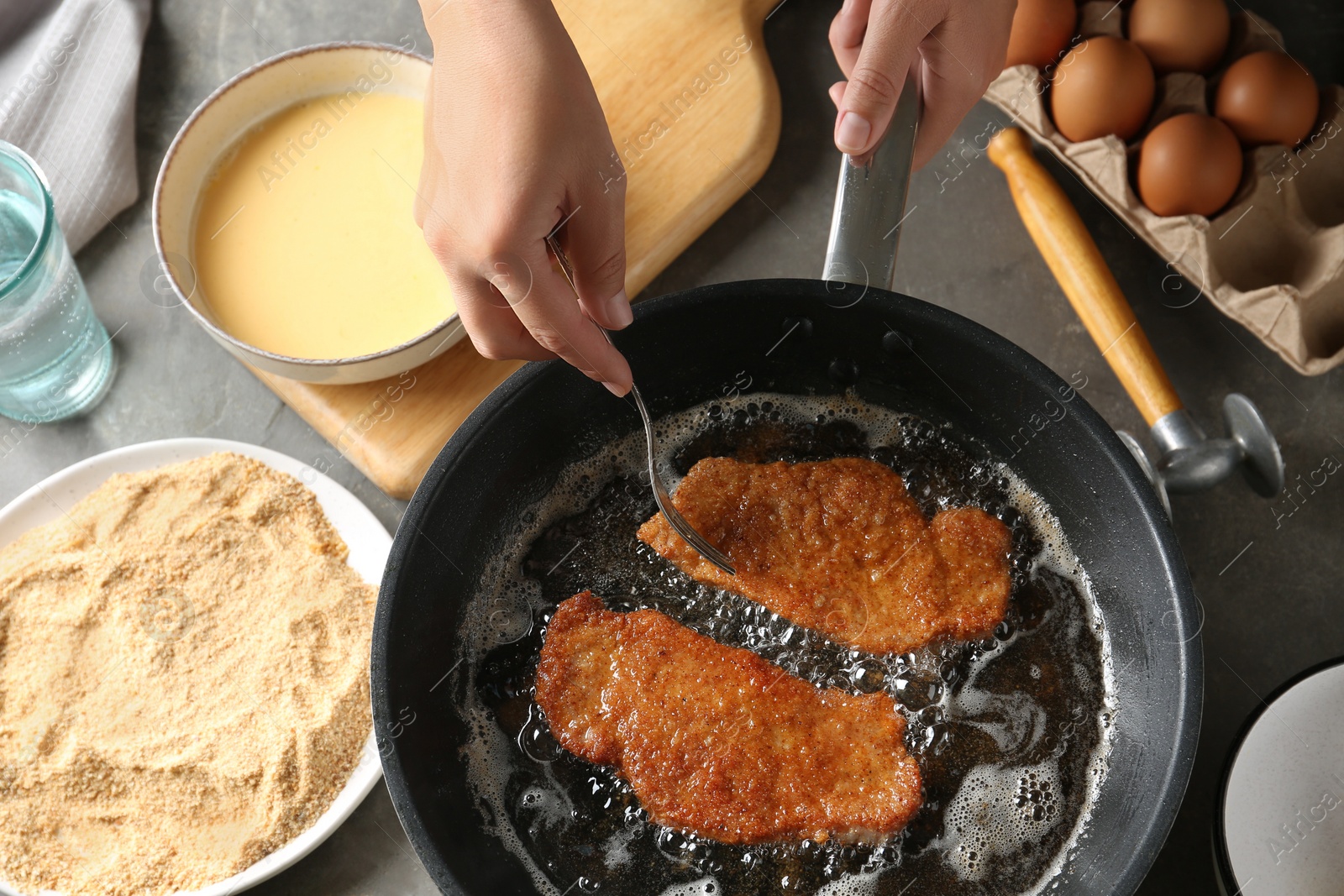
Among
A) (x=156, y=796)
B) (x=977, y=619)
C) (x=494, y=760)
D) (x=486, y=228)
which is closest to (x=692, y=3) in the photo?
(x=486, y=228)

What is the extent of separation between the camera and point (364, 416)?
1196mm

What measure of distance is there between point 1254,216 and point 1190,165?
116 millimetres

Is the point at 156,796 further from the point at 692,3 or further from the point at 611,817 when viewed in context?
the point at 692,3

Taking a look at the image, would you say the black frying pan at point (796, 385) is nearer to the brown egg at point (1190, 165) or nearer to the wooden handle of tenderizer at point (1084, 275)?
the wooden handle of tenderizer at point (1084, 275)

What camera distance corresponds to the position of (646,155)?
1.25 metres

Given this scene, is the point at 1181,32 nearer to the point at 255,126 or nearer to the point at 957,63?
the point at 957,63

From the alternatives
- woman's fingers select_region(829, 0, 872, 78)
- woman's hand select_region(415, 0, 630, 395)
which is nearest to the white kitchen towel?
woman's hand select_region(415, 0, 630, 395)

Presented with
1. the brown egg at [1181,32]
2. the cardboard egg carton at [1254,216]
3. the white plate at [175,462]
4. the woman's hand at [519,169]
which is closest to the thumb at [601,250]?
the woman's hand at [519,169]

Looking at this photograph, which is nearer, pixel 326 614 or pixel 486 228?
pixel 486 228

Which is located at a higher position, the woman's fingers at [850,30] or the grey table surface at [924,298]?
the woman's fingers at [850,30]

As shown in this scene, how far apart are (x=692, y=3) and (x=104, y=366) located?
0.86 m

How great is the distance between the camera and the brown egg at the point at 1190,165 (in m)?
1.12

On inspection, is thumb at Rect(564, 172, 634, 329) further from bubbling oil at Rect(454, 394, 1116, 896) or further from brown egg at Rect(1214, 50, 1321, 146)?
brown egg at Rect(1214, 50, 1321, 146)

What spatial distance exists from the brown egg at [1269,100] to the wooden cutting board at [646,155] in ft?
1.72
